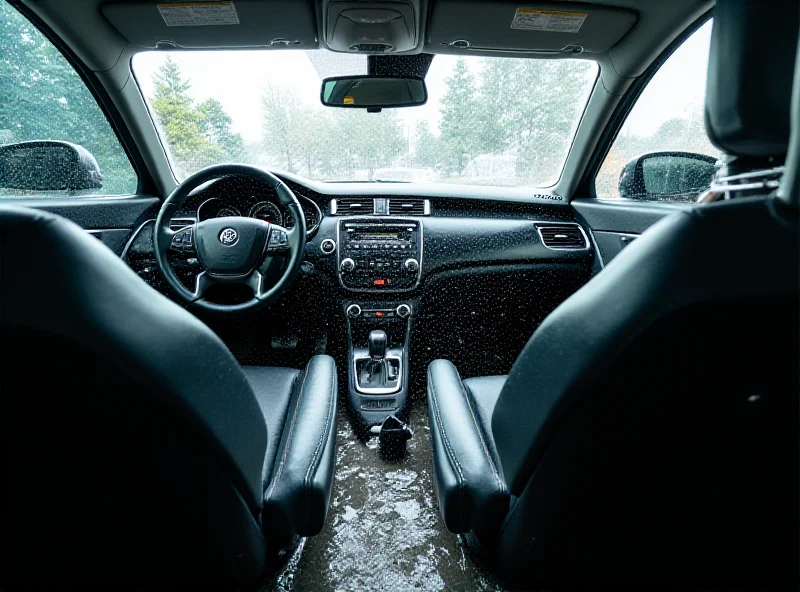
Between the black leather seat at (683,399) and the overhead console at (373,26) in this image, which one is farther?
the overhead console at (373,26)

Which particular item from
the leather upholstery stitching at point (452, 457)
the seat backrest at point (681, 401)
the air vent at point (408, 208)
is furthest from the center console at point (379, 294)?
the seat backrest at point (681, 401)

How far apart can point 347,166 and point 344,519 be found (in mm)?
2015

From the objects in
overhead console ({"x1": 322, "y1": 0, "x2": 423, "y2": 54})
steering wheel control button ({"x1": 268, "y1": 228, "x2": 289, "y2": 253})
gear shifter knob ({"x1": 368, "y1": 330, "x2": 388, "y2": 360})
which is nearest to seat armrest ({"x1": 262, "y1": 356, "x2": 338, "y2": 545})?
steering wheel control button ({"x1": 268, "y1": 228, "x2": 289, "y2": 253})

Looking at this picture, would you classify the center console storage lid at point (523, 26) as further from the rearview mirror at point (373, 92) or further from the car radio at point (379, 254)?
the car radio at point (379, 254)

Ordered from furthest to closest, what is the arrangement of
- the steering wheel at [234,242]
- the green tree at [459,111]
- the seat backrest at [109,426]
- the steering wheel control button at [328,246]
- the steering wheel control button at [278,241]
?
the green tree at [459,111] → the steering wheel control button at [328,246] → the steering wheel control button at [278,241] → the steering wheel at [234,242] → the seat backrest at [109,426]

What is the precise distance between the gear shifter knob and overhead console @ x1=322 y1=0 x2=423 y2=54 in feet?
4.85

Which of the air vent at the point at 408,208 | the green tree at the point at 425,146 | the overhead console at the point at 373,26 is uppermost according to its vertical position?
the overhead console at the point at 373,26

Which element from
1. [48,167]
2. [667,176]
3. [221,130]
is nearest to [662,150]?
[667,176]

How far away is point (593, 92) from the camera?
2.71m

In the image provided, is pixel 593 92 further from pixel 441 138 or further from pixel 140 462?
pixel 140 462

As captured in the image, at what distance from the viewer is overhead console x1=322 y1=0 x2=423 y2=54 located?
2.08 meters

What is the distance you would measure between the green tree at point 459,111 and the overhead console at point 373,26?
334 millimetres

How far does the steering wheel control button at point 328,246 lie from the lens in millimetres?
2605

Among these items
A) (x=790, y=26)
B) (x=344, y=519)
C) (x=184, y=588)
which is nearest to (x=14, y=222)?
(x=184, y=588)
